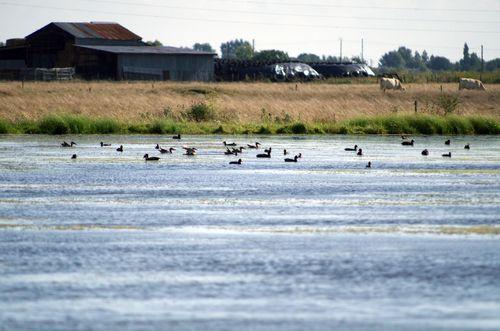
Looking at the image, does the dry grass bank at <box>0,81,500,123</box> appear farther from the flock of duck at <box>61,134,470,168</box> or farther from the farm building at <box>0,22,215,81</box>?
the flock of duck at <box>61,134,470,168</box>

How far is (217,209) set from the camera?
29016 mm

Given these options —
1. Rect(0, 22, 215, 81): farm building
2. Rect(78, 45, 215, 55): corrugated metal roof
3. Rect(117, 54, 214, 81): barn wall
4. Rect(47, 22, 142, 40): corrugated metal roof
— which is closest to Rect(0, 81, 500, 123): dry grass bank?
Rect(117, 54, 214, 81): barn wall

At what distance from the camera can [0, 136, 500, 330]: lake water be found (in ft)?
58.4

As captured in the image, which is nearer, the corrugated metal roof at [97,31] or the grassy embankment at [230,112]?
the grassy embankment at [230,112]

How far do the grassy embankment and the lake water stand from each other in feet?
65.9

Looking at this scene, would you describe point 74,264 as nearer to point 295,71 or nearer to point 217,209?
point 217,209

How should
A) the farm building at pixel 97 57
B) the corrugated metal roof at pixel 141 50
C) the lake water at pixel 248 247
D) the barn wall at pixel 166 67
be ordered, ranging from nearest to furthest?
1. the lake water at pixel 248 247
2. the corrugated metal roof at pixel 141 50
3. the barn wall at pixel 166 67
4. the farm building at pixel 97 57

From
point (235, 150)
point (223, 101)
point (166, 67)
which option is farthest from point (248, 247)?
point (166, 67)

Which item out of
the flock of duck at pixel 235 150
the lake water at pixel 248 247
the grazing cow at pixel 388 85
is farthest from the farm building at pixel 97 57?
the lake water at pixel 248 247

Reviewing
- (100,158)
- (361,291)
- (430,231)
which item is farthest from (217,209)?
(100,158)

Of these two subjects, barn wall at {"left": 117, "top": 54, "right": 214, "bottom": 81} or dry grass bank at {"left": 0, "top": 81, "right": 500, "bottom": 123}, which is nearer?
dry grass bank at {"left": 0, "top": 81, "right": 500, "bottom": 123}

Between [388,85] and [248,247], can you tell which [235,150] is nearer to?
[248,247]

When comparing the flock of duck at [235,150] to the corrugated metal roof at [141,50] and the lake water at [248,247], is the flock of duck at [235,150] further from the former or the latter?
the corrugated metal roof at [141,50]

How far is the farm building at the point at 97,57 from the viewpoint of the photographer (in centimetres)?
10457
